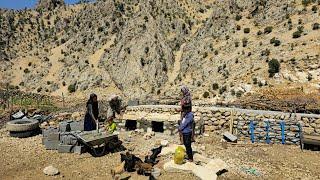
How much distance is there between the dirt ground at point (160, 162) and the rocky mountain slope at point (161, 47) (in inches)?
576

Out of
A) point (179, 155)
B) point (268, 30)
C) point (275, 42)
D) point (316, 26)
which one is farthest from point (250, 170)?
point (268, 30)

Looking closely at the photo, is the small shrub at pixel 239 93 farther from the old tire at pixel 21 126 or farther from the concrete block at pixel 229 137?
the old tire at pixel 21 126

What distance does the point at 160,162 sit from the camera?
11.8 meters

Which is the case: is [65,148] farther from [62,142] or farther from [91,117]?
[91,117]

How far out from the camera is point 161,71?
44219mm

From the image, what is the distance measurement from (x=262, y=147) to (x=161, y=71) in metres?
30.2

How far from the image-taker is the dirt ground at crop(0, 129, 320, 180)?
37.4 feet

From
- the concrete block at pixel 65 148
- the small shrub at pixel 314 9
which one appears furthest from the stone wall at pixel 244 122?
the small shrub at pixel 314 9

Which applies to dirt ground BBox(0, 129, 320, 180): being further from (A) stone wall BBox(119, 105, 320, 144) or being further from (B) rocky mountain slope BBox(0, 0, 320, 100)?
(B) rocky mountain slope BBox(0, 0, 320, 100)

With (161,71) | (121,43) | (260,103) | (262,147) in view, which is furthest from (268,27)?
(262,147)

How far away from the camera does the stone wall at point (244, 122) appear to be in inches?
593

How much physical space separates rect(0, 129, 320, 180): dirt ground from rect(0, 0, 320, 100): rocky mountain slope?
14.6m

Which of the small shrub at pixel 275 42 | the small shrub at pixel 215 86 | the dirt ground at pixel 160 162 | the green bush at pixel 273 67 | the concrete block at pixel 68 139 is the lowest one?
the dirt ground at pixel 160 162

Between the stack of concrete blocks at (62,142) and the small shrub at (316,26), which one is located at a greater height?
the small shrub at (316,26)
